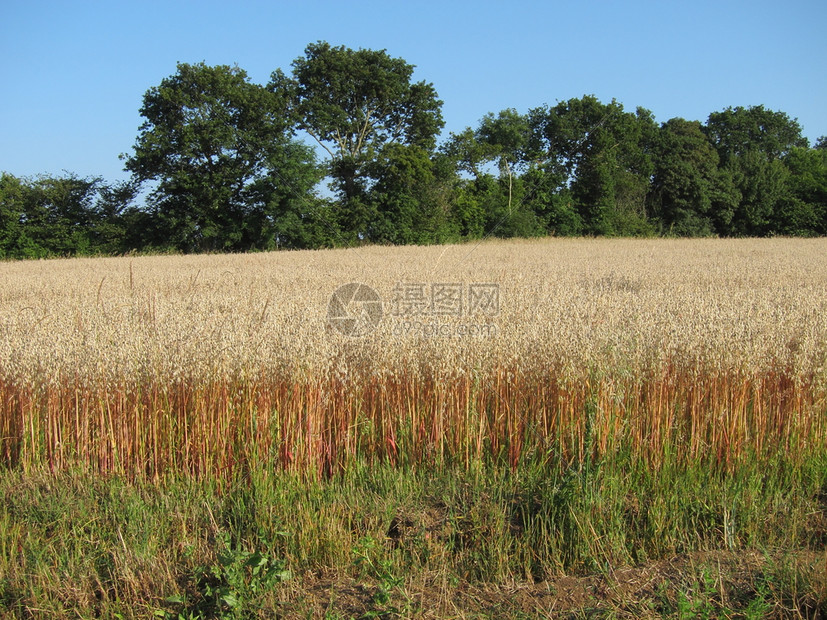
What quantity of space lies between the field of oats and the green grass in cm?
2

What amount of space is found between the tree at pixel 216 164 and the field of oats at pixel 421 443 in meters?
28.4

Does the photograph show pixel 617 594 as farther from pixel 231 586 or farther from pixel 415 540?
pixel 231 586

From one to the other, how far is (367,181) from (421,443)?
33.9 m

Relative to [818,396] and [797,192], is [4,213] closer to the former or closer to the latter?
[818,396]

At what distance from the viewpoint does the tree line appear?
33.3 metres

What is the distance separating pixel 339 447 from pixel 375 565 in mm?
1207

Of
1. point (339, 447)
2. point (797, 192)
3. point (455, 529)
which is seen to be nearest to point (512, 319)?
point (339, 447)

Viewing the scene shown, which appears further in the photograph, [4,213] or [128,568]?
[4,213]

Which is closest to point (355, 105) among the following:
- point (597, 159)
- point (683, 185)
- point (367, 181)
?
point (367, 181)

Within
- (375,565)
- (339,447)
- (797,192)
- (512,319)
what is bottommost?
(375,565)

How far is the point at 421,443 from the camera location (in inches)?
174

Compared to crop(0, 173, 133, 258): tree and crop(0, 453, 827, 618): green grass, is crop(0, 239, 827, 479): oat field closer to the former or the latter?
crop(0, 453, 827, 618): green grass

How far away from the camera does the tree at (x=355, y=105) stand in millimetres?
37375

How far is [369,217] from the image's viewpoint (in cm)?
3525
